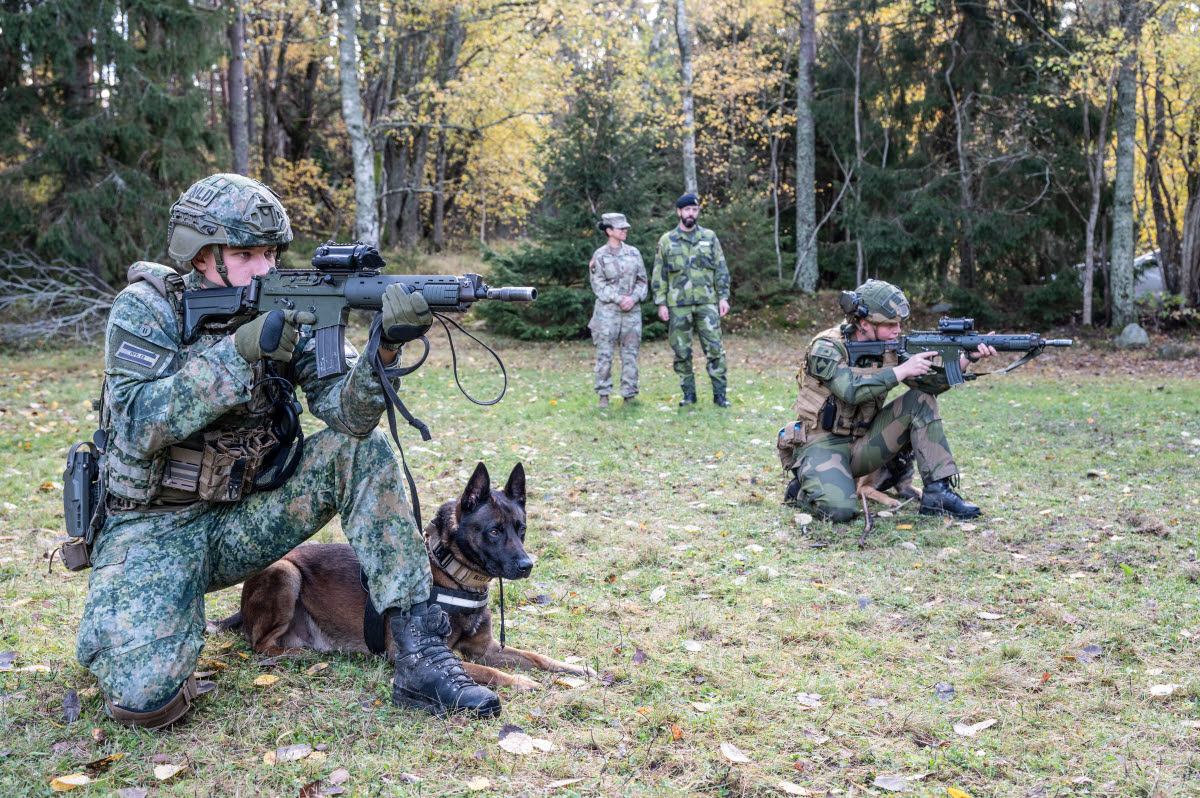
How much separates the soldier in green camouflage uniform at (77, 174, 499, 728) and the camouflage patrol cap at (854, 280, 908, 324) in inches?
155

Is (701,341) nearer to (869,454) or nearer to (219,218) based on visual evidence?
(869,454)

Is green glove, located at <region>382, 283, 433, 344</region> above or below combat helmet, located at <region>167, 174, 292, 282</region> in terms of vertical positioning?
below

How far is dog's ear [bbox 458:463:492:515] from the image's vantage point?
3.63m

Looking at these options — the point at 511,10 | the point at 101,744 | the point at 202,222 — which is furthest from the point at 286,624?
the point at 511,10

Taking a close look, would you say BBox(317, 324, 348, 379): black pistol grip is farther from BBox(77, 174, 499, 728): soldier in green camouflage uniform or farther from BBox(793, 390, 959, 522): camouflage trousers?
BBox(793, 390, 959, 522): camouflage trousers

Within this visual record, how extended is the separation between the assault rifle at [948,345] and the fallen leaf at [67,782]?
5.14 m

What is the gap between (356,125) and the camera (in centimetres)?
1653

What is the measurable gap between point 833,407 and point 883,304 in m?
0.83

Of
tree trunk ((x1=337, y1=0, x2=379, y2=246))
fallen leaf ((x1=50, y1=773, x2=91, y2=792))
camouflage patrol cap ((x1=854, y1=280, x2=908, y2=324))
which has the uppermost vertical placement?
tree trunk ((x1=337, y1=0, x2=379, y2=246))

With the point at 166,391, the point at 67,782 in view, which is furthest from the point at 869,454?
the point at 67,782

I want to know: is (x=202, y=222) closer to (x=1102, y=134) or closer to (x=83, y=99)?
(x=83, y=99)

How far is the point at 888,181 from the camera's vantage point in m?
19.4

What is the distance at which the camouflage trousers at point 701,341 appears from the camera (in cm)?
Result: 1099

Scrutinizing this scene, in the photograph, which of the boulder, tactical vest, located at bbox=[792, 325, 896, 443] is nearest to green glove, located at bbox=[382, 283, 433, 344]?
tactical vest, located at bbox=[792, 325, 896, 443]
